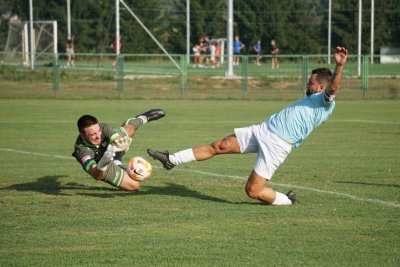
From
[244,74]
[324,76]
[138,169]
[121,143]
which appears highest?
[324,76]

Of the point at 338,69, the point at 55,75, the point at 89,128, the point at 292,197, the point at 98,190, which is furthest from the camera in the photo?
the point at 55,75

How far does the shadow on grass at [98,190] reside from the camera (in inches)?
432

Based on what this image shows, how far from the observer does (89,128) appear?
10.4m

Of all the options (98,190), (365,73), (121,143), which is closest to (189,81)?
(365,73)

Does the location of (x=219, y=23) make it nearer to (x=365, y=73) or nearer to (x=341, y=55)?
(x=365, y=73)

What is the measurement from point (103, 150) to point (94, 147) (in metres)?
0.16

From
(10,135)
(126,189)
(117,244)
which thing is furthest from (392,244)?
(10,135)

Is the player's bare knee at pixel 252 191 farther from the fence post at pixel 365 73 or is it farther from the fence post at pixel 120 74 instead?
the fence post at pixel 365 73

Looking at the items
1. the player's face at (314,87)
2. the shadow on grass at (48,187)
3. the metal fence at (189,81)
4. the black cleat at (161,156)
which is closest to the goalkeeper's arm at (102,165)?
the black cleat at (161,156)

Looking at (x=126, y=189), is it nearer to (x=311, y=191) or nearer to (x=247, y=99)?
(x=311, y=191)

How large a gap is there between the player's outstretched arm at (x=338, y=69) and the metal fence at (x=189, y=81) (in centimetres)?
2619

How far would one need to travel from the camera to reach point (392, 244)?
777cm

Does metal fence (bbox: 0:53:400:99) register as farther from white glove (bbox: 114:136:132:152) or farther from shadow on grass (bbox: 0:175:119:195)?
white glove (bbox: 114:136:132:152)

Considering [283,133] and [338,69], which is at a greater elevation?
[338,69]
